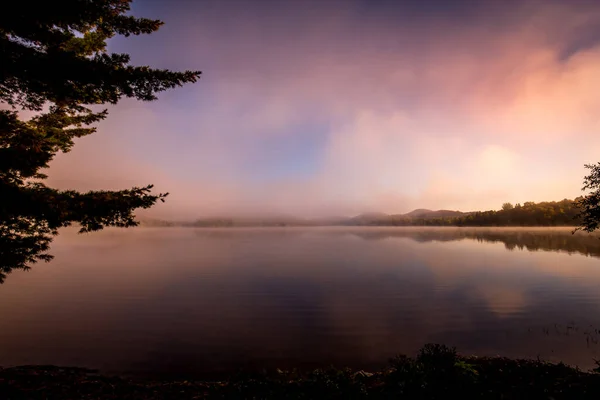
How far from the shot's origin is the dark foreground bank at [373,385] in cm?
820

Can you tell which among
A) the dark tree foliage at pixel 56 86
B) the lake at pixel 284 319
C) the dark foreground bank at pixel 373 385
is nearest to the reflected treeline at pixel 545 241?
the lake at pixel 284 319

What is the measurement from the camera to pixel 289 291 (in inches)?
1224

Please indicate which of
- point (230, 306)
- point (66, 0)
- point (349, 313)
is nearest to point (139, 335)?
point (230, 306)

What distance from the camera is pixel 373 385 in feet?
31.1

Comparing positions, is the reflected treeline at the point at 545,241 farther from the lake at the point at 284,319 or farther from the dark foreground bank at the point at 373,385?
the dark foreground bank at the point at 373,385

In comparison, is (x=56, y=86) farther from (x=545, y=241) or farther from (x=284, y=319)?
(x=545, y=241)

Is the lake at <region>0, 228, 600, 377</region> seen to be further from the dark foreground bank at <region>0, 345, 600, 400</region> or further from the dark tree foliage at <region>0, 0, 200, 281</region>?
the dark tree foliage at <region>0, 0, 200, 281</region>

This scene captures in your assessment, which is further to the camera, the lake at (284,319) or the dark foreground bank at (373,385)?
the lake at (284,319)

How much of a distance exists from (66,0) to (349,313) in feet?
81.2

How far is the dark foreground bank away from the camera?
8.20 m

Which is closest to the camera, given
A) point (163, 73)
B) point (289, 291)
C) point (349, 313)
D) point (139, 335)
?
point (163, 73)

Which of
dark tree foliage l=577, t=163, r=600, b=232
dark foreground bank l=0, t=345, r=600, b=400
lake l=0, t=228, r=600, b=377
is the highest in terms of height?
dark tree foliage l=577, t=163, r=600, b=232

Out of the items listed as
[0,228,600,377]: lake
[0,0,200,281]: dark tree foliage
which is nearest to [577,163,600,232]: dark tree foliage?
[0,228,600,377]: lake

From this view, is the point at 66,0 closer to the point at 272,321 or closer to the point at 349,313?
the point at 272,321
